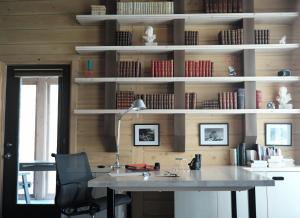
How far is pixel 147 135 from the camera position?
13.9 feet

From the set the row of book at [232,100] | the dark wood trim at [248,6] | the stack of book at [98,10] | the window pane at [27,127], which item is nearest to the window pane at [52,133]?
the window pane at [27,127]

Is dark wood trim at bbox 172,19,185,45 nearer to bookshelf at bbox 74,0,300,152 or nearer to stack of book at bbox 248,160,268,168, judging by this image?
Result: bookshelf at bbox 74,0,300,152

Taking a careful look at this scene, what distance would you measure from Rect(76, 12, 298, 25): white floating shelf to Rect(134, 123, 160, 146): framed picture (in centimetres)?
128

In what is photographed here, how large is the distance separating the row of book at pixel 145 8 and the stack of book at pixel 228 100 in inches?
46.2

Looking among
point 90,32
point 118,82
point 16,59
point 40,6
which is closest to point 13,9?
point 40,6

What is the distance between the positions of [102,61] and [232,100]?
5.40 feet

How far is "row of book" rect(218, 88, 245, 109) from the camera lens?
401 cm

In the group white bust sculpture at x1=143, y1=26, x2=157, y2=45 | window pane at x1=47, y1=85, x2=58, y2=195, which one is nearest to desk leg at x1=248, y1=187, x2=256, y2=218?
white bust sculpture at x1=143, y1=26, x2=157, y2=45

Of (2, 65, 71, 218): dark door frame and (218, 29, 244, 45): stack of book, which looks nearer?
(218, 29, 244, 45): stack of book

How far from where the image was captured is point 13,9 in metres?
4.43

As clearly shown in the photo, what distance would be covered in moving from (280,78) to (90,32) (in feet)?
7.72

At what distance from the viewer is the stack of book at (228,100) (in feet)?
13.1

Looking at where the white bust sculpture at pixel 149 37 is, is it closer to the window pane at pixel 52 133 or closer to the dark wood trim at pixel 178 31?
the dark wood trim at pixel 178 31

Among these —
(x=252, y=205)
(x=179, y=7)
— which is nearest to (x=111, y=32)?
(x=179, y=7)
